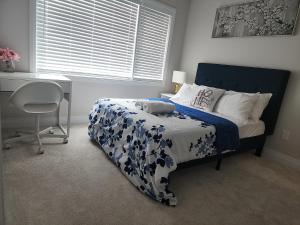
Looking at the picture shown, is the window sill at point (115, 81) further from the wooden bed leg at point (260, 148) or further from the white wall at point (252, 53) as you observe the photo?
the wooden bed leg at point (260, 148)

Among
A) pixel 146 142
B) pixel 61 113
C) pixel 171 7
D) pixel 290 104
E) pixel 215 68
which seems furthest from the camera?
pixel 171 7

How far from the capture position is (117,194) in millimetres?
1817

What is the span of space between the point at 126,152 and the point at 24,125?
177 centimetres

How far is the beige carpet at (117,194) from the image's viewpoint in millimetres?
1555

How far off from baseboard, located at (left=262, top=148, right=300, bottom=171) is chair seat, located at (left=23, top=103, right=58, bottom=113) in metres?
2.99

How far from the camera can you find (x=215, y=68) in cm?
357

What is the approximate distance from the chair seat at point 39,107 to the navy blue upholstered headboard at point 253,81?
8.33 ft

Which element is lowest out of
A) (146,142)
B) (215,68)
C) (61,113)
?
(61,113)

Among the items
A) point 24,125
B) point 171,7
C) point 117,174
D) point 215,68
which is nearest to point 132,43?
point 171,7

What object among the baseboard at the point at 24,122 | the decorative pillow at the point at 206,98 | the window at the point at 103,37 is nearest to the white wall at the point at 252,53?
the window at the point at 103,37

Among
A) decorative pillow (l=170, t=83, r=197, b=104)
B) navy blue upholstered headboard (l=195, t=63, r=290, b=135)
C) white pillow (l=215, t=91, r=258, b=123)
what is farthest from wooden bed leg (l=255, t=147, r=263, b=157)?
decorative pillow (l=170, t=83, r=197, b=104)

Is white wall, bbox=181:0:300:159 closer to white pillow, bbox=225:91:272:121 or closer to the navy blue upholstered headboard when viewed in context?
the navy blue upholstered headboard

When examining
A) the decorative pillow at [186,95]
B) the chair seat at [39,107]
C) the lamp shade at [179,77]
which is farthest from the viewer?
the lamp shade at [179,77]

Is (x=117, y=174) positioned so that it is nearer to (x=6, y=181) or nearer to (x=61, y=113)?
(x=6, y=181)
